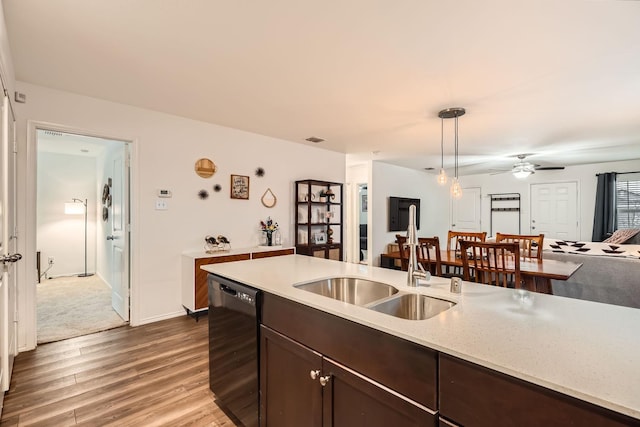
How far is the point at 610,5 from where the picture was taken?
5.48 ft

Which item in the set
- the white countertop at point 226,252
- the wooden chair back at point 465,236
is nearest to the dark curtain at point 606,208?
the wooden chair back at point 465,236

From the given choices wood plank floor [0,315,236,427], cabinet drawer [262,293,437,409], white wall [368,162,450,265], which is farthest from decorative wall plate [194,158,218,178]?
white wall [368,162,450,265]

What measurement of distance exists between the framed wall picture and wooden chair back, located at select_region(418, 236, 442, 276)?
2424 millimetres

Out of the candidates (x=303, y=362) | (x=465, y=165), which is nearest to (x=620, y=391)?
(x=303, y=362)

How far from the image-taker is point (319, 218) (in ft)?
17.4

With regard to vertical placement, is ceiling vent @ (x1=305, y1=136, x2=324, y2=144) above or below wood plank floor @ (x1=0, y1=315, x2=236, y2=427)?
above

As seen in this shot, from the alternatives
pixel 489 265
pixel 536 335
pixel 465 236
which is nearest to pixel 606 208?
pixel 465 236

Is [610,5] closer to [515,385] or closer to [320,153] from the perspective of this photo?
[515,385]

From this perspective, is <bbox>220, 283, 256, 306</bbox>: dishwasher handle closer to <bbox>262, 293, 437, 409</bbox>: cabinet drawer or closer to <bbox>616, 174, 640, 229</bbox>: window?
<bbox>262, 293, 437, 409</bbox>: cabinet drawer

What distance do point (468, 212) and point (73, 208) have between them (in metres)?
9.31

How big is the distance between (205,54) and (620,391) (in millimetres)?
2698

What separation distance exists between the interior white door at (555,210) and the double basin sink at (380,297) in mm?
7545

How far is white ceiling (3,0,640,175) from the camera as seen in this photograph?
1.77 metres

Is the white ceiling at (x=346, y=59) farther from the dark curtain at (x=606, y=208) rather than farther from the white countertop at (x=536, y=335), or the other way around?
the dark curtain at (x=606, y=208)
